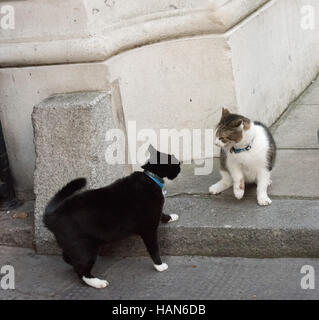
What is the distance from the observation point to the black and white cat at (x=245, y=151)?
4.02m

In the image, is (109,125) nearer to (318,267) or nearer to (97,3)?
(97,3)

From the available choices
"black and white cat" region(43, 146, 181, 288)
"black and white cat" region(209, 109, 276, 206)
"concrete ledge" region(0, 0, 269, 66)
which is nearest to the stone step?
"black and white cat" region(209, 109, 276, 206)

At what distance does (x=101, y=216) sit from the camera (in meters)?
3.76

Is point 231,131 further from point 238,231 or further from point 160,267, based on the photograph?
point 160,267

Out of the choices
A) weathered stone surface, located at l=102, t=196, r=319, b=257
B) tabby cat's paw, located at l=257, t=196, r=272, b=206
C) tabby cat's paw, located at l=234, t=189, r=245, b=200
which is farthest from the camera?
tabby cat's paw, located at l=234, t=189, r=245, b=200

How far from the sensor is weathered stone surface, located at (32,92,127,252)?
13.9 feet

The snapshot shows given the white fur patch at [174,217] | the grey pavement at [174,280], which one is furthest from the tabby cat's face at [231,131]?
the grey pavement at [174,280]

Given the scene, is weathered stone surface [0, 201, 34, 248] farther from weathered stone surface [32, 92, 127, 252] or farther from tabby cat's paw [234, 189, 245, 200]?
tabby cat's paw [234, 189, 245, 200]

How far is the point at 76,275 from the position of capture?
409 cm

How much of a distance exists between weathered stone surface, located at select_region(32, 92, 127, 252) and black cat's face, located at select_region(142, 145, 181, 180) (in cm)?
48

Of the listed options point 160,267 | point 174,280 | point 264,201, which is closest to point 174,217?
point 160,267

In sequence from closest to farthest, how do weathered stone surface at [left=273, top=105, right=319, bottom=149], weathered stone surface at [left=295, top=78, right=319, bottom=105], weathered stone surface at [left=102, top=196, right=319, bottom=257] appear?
weathered stone surface at [left=102, top=196, right=319, bottom=257]
weathered stone surface at [left=273, top=105, right=319, bottom=149]
weathered stone surface at [left=295, top=78, right=319, bottom=105]

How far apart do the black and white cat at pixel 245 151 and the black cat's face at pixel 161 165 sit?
1.07 feet

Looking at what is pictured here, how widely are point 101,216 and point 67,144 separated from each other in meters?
0.75
